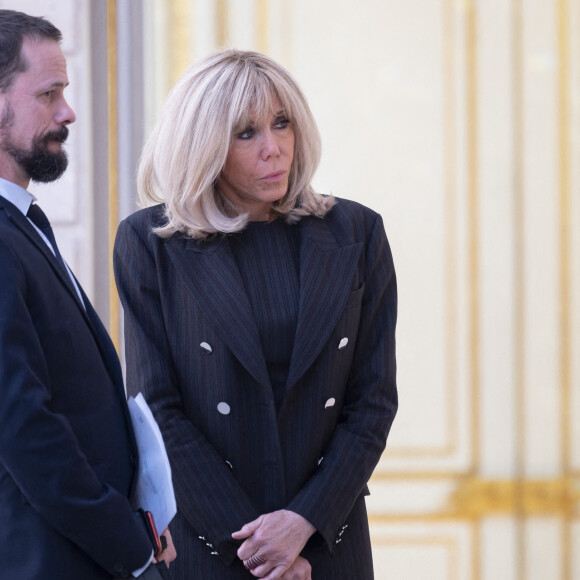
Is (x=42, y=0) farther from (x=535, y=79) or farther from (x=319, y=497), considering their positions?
(x=319, y=497)

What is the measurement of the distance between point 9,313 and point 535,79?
7.46 ft

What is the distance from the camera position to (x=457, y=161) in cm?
311

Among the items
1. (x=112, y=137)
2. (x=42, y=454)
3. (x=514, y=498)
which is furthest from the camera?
(x=514, y=498)

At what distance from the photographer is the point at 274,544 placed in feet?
5.81

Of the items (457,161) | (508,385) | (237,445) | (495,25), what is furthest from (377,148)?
(237,445)

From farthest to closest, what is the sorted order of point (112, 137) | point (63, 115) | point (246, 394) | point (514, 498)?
point (514, 498) < point (112, 137) < point (246, 394) < point (63, 115)

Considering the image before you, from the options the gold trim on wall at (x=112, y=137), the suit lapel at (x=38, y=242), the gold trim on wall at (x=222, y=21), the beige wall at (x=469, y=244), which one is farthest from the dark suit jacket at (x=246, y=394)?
the gold trim on wall at (x=222, y=21)

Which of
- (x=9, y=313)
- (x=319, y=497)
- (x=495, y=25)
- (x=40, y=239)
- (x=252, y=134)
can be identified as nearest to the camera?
(x=9, y=313)

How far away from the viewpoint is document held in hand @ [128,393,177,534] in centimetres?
151

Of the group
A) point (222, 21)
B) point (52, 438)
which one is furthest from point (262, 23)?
point (52, 438)

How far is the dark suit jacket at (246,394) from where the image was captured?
184 centimetres

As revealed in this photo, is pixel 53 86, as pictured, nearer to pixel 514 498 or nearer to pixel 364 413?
pixel 364 413

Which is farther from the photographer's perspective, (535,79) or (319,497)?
(535,79)

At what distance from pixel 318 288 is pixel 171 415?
0.39 metres
